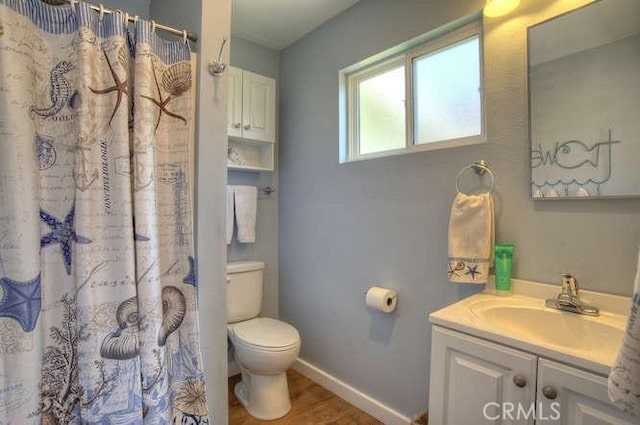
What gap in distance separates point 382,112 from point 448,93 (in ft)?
1.50

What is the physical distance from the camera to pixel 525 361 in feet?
3.00

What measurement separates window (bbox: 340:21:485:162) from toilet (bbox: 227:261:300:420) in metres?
1.20

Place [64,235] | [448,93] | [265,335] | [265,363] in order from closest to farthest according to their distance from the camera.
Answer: [64,235]
[448,93]
[265,363]
[265,335]

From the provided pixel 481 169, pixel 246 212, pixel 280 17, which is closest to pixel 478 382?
pixel 481 169

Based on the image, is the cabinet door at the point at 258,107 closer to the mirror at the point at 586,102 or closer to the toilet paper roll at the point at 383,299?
the toilet paper roll at the point at 383,299

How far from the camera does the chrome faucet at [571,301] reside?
1120mm

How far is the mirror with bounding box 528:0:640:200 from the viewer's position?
1.08 metres

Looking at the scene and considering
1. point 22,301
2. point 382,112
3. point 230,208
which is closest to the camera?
point 22,301

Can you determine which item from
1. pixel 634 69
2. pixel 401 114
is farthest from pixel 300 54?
pixel 634 69

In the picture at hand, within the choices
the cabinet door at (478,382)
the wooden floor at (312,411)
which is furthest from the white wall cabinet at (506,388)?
the wooden floor at (312,411)

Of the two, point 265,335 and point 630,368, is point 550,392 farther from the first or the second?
point 265,335

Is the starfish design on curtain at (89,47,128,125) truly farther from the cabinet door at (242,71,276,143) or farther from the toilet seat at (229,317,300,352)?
the toilet seat at (229,317,300,352)

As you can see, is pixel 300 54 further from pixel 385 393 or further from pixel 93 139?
pixel 385 393

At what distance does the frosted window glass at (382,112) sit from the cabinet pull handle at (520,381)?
1.30 metres
